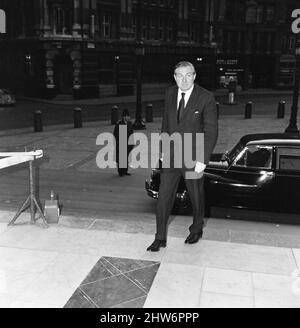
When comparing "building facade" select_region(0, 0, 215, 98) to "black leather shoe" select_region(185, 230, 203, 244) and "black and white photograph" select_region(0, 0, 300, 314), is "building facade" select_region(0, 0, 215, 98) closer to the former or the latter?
"black and white photograph" select_region(0, 0, 300, 314)

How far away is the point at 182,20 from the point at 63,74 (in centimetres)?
1280

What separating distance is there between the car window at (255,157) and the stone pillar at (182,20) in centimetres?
3260

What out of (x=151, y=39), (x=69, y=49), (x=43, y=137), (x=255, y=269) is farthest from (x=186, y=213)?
(x=151, y=39)

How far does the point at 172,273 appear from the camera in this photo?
14.8 ft

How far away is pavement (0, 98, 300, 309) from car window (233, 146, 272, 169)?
3.05ft

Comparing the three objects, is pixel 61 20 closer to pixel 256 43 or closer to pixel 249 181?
pixel 256 43

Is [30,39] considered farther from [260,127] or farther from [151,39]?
[260,127]

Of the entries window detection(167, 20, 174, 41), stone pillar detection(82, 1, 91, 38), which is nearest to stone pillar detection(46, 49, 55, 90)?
stone pillar detection(82, 1, 91, 38)

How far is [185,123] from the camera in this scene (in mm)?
4910

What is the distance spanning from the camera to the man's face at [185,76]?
4.78m

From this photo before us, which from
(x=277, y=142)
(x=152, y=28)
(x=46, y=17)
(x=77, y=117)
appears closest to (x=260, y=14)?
(x=152, y=28)

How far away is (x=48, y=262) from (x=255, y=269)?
2.27 m

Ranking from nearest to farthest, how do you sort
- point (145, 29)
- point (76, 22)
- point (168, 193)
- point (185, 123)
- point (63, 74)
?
point (185, 123), point (168, 193), point (76, 22), point (63, 74), point (145, 29)

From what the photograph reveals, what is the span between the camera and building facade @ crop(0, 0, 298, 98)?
30094 millimetres
